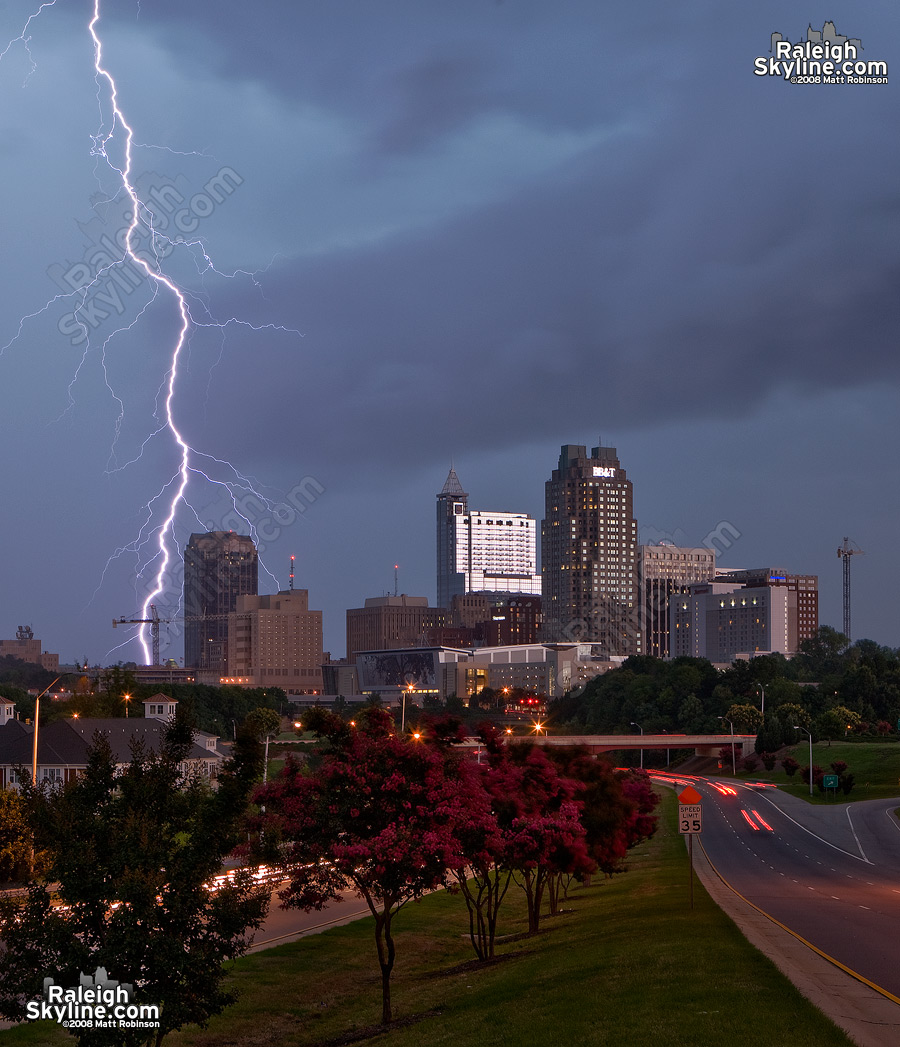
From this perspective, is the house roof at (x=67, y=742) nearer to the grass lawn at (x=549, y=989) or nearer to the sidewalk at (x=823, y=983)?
the grass lawn at (x=549, y=989)

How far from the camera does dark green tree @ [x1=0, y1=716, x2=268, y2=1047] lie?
2016 centimetres

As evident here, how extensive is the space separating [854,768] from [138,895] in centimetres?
12178

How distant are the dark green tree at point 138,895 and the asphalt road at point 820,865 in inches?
518

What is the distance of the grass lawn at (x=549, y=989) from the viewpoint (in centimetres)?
2073

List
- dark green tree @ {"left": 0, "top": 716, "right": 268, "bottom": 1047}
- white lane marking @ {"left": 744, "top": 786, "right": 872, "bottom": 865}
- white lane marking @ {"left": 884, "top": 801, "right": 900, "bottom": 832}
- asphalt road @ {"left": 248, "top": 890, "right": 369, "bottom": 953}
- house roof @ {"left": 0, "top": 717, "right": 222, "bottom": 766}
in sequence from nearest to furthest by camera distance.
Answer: dark green tree @ {"left": 0, "top": 716, "right": 268, "bottom": 1047} < asphalt road @ {"left": 248, "top": 890, "right": 369, "bottom": 953} < white lane marking @ {"left": 744, "top": 786, "right": 872, "bottom": 865} < white lane marking @ {"left": 884, "top": 801, "right": 900, "bottom": 832} < house roof @ {"left": 0, "top": 717, "right": 222, "bottom": 766}

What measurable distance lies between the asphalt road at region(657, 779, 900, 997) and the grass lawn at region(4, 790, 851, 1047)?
9.14 ft

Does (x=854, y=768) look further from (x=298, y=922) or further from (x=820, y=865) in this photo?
(x=298, y=922)

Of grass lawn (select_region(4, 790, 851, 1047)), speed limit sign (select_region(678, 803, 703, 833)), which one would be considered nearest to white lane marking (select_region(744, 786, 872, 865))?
grass lawn (select_region(4, 790, 851, 1047))

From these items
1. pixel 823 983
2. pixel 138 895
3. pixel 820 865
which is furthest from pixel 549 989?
pixel 820 865

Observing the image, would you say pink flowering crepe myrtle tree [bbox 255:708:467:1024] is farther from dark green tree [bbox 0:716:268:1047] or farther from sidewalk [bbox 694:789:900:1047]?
sidewalk [bbox 694:789:900:1047]

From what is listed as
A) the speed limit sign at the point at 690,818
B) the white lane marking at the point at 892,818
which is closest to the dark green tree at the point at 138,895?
the speed limit sign at the point at 690,818

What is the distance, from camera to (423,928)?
161 feet

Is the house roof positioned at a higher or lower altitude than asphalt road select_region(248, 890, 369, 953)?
higher

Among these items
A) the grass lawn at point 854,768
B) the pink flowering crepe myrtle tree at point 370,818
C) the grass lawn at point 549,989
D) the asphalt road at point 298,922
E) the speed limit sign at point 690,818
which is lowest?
the grass lawn at point 854,768
